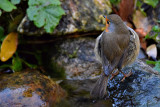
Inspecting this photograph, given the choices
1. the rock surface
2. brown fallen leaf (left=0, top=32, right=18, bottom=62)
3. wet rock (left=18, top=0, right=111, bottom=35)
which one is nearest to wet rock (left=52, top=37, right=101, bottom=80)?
the rock surface

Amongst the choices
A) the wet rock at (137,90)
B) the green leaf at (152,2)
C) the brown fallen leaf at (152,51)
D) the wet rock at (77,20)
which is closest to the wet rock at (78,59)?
the wet rock at (77,20)

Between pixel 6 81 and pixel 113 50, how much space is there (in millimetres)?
1622

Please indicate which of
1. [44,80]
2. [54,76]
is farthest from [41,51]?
[44,80]

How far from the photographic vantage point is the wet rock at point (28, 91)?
2.88 meters

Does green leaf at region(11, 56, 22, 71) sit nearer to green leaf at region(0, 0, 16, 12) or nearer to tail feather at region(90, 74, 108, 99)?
green leaf at region(0, 0, 16, 12)

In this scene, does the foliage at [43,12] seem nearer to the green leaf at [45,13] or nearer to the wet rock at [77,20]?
the green leaf at [45,13]

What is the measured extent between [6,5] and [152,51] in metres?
3.10

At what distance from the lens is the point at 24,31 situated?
4016mm

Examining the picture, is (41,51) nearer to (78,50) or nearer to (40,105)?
(78,50)

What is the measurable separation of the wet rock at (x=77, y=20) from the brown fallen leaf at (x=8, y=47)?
0.26m

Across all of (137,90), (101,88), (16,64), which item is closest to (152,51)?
(137,90)

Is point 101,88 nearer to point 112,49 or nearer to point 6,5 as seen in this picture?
point 112,49

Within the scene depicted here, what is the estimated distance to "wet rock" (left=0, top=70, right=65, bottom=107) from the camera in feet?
9.45

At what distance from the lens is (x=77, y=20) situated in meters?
4.29
